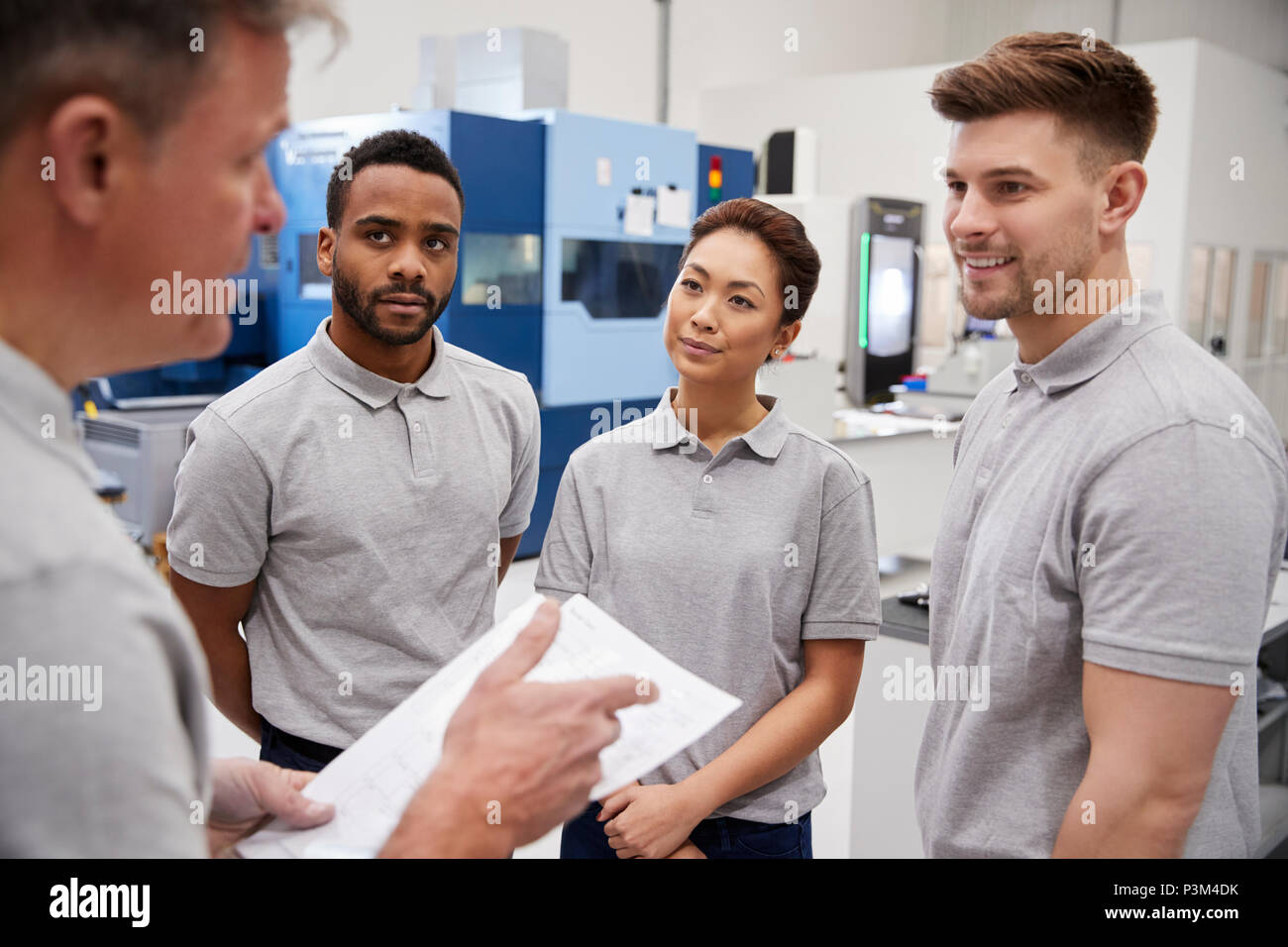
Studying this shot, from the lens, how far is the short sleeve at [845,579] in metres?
1.49

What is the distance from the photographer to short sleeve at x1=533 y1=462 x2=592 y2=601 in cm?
154

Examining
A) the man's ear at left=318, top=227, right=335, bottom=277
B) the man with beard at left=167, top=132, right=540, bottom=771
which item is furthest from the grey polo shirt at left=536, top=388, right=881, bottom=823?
the man's ear at left=318, top=227, right=335, bottom=277

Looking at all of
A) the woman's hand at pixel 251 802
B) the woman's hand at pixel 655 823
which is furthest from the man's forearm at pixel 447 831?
the woman's hand at pixel 655 823

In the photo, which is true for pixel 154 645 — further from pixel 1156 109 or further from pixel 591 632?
pixel 1156 109

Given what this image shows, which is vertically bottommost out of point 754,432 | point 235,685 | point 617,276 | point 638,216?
point 235,685

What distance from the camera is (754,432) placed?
1.56 m

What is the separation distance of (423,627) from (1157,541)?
99 cm

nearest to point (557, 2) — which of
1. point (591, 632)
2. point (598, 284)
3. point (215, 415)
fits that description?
point (598, 284)

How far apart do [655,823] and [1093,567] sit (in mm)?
642

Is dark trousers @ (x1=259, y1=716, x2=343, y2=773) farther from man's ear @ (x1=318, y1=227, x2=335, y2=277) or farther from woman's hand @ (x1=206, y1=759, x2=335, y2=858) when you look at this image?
man's ear @ (x1=318, y1=227, x2=335, y2=277)

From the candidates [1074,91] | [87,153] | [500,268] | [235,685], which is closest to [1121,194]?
[1074,91]

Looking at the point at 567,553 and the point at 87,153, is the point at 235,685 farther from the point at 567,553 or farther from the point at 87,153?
the point at 87,153

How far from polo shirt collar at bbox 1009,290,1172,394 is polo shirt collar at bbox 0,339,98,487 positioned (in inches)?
40.0

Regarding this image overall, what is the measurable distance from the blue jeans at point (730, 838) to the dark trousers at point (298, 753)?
0.38 metres
